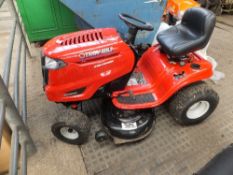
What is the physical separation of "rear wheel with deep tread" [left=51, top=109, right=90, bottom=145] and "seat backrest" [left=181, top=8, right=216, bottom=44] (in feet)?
3.74

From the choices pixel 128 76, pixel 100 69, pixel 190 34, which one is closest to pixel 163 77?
pixel 128 76

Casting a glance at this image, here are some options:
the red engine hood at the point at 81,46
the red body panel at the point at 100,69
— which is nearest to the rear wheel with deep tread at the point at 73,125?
the red body panel at the point at 100,69

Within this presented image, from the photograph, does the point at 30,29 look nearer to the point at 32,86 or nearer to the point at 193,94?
the point at 32,86

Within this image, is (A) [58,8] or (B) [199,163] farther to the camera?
(A) [58,8]

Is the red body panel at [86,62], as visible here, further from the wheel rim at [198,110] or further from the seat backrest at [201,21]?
the wheel rim at [198,110]

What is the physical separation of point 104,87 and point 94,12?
786mm

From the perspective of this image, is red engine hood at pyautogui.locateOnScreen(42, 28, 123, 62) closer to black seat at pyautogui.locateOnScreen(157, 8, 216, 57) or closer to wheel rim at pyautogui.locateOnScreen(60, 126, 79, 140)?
black seat at pyautogui.locateOnScreen(157, 8, 216, 57)

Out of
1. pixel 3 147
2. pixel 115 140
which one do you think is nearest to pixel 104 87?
pixel 115 140

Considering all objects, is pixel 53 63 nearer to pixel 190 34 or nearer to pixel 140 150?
pixel 140 150

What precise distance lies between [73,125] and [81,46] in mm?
578

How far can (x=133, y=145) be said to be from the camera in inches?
67.1

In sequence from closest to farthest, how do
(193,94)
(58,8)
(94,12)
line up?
(193,94) → (94,12) → (58,8)

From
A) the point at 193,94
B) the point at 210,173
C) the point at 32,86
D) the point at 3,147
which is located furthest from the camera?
the point at 32,86

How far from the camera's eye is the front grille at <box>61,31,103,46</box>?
1.41 meters
